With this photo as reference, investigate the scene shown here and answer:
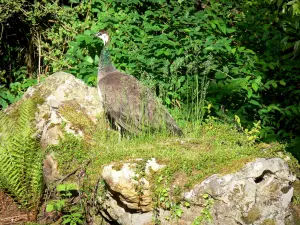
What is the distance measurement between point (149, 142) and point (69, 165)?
94 centimetres

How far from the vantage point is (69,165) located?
222 inches

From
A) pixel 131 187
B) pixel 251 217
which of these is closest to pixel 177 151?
pixel 131 187

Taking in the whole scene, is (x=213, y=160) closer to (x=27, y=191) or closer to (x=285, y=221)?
(x=285, y=221)

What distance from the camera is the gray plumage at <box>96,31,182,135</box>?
625 centimetres

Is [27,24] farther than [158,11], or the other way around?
[27,24]

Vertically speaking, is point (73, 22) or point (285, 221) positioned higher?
point (73, 22)

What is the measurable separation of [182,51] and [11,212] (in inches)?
127

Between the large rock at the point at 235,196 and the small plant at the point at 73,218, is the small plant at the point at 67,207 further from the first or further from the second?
the large rock at the point at 235,196

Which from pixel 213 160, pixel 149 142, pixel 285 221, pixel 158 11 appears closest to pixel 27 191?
pixel 149 142

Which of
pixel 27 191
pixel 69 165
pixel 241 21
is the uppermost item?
pixel 241 21

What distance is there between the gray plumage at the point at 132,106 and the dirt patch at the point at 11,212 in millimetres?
1583

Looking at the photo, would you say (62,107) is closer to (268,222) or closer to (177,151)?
(177,151)

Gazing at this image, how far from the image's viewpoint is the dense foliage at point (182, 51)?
7.11 meters

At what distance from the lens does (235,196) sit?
452 centimetres
